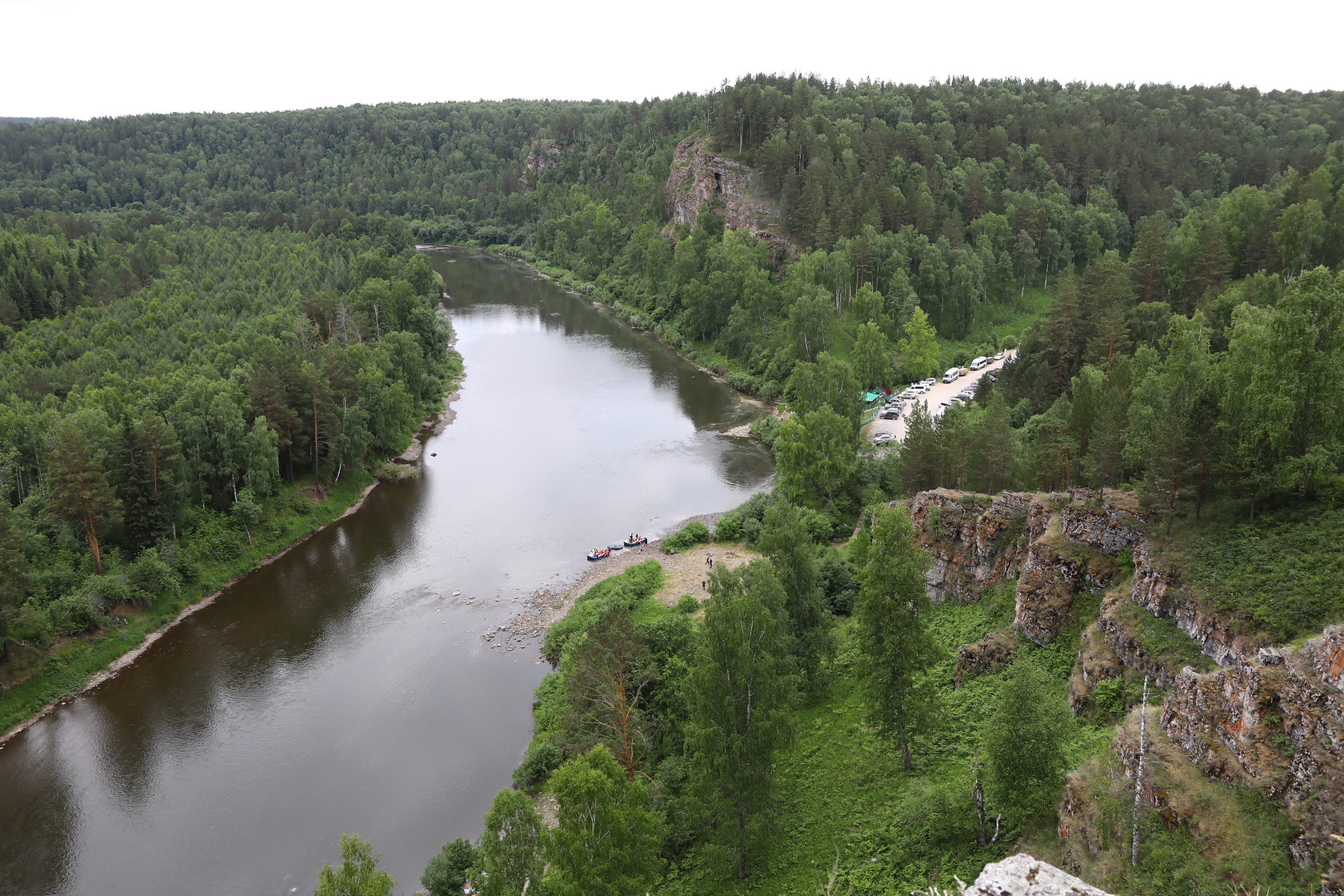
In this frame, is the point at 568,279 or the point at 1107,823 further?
the point at 568,279

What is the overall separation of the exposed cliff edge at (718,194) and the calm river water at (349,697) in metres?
43.8

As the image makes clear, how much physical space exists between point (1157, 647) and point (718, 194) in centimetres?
10689

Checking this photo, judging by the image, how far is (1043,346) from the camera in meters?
64.2

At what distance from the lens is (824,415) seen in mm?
55531

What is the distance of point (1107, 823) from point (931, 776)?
802cm

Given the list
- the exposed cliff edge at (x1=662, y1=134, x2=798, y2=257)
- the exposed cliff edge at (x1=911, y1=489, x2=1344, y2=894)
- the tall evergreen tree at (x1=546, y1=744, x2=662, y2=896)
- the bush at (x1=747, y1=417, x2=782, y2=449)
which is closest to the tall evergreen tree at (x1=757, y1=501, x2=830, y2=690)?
the exposed cliff edge at (x1=911, y1=489, x2=1344, y2=894)

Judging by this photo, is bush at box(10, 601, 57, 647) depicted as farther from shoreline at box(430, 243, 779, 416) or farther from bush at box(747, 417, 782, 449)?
bush at box(747, 417, 782, 449)

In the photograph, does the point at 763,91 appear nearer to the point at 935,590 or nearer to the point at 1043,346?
the point at 1043,346

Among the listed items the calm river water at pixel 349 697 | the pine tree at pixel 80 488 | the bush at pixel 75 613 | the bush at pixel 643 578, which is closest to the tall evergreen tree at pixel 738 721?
the calm river water at pixel 349 697

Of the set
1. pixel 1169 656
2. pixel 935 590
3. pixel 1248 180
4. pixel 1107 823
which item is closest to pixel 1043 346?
pixel 935 590

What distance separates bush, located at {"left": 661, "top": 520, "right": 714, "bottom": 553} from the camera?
5553 cm

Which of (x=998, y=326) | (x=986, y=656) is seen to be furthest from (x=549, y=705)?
(x=998, y=326)

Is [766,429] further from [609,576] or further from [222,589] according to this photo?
[222,589]

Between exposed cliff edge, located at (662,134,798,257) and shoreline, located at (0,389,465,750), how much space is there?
162ft
